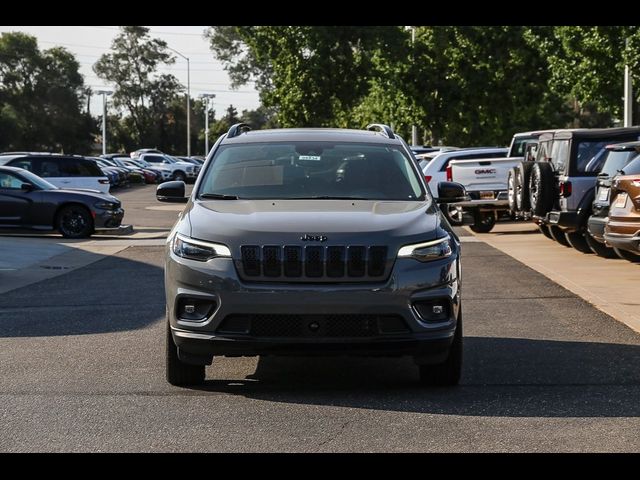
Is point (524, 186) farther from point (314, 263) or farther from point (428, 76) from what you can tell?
point (428, 76)

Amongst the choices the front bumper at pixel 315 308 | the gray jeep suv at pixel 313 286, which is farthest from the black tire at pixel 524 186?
the front bumper at pixel 315 308

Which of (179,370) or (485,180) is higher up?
(485,180)

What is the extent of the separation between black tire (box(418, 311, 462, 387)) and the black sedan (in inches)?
728

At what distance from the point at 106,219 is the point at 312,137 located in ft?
56.9

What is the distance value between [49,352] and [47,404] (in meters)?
2.32

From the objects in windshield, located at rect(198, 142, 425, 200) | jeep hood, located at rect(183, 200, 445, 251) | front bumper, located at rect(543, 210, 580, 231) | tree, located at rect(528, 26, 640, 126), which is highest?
tree, located at rect(528, 26, 640, 126)

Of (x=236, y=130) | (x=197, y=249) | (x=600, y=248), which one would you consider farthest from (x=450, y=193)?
(x=600, y=248)

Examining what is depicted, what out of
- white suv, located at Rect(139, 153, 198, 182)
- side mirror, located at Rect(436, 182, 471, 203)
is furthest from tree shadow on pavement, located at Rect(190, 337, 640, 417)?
white suv, located at Rect(139, 153, 198, 182)

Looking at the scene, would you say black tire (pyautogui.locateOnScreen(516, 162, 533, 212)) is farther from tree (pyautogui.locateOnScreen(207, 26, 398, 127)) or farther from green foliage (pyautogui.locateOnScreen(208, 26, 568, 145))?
tree (pyautogui.locateOnScreen(207, 26, 398, 127))

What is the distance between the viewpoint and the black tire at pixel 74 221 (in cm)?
2592

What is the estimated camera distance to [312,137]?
9500 millimetres

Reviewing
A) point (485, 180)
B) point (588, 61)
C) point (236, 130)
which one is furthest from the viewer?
point (588, 61)

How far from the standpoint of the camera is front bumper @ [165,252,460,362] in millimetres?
7688

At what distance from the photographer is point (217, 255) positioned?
7.87m
